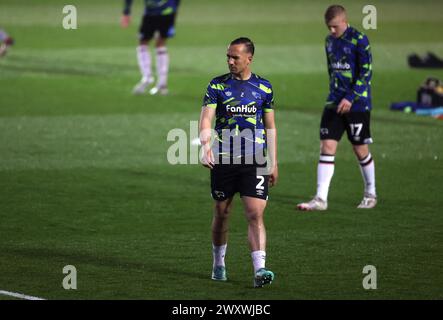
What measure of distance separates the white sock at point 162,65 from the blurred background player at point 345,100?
1047 cm

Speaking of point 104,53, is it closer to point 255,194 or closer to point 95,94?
point 95,94

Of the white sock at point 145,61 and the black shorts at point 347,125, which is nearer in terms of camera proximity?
the black shorts at point 347,125

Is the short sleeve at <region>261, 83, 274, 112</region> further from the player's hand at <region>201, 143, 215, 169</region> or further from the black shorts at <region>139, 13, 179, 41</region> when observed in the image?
the black shorts at <region>139, 13, 179, 41</region>

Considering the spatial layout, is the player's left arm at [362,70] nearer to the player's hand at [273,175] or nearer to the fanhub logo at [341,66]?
the fanhub logo at [341,66]

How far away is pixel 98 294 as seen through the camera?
10977 mm

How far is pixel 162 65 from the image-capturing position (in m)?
25.5

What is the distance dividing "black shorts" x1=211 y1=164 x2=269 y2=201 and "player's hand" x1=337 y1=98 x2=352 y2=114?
12.4 feet

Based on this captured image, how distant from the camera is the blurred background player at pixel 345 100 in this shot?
1491cm

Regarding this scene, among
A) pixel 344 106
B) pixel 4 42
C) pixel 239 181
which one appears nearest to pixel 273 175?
pixel 239 181

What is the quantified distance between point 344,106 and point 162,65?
11.0m

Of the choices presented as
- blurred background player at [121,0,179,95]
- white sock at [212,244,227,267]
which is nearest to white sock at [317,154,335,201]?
white sock at [212,244,227,267]

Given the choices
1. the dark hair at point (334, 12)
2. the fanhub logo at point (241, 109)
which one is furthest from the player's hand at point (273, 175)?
the dark hair at point (334, 12)

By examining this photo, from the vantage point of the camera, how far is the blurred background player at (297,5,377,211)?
14906mm
